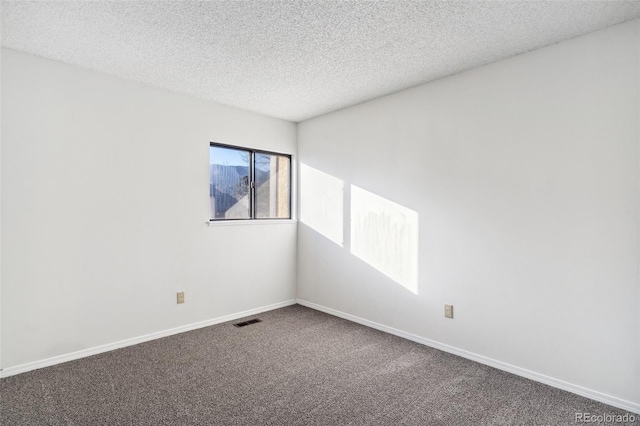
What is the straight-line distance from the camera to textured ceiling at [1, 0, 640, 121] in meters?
2.06

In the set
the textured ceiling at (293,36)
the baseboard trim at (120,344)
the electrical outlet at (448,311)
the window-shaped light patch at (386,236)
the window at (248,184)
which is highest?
the textured ceiling at (293,36)

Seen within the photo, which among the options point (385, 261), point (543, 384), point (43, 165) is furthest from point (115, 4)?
point (543, 384)

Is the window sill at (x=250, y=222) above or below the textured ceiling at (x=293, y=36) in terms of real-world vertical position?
below

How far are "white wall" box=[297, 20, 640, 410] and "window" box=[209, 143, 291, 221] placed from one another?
139 cm

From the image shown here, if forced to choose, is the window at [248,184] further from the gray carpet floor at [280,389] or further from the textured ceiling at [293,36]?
the gray carpet floor at [280,389]

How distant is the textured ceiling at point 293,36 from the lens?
2.06 meters

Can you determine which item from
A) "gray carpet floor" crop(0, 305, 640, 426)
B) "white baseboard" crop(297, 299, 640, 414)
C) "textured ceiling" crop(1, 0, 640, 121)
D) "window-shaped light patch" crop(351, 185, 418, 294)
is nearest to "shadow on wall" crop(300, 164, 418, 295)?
"window-shaped light patch" crop(351, 185, 418, 294)

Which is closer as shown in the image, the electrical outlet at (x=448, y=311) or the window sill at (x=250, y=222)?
the electrical outlet at (x=448, y=311)

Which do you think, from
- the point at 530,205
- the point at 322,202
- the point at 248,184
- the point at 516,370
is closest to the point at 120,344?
the point at 248,184

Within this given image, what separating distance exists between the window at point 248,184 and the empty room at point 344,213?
0.05 meters

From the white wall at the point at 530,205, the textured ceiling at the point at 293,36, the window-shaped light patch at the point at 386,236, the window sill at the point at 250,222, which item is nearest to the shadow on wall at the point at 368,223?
the window-shaped light patch at the point at 386,236

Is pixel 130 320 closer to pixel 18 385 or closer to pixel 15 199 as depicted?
pixel 18 385

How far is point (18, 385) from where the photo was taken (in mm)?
2434

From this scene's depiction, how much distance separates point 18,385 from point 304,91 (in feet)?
10.7
